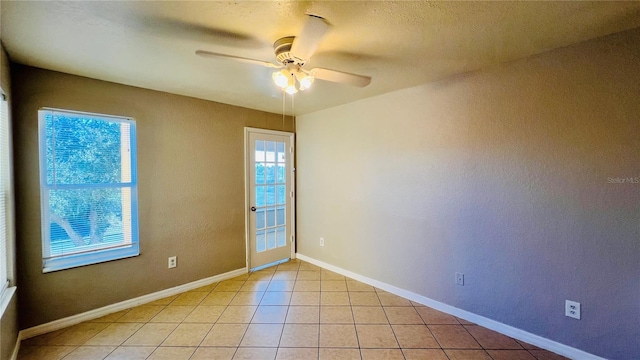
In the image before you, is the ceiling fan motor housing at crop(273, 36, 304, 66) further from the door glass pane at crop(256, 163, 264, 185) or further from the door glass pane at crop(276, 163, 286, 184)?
the door glass pane at crop(276, 163, 286, 184)

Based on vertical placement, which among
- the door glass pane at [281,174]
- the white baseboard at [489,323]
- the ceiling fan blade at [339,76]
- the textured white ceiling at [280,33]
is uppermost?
the textured white ceiling at [280,33]

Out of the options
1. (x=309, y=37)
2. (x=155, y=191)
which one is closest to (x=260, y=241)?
(x=155, y=191)

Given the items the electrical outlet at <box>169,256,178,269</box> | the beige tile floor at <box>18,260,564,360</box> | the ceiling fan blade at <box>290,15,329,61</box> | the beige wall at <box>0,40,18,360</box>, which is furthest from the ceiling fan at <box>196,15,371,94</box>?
the electrical outlet at <box>169,256,178,269</box>

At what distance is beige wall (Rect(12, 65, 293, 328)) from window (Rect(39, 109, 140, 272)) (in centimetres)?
6

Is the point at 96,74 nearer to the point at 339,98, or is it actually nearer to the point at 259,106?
the point at 259,106

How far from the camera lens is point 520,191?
2072 mm

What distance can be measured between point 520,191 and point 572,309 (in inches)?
35.3

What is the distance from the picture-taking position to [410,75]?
2395 mm

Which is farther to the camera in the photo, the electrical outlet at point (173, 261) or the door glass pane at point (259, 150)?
the door glass pane at point (259, 150)

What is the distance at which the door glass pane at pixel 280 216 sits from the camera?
396 cm

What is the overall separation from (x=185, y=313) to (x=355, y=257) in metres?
1.99

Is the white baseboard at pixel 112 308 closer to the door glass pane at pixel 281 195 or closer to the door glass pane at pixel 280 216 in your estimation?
the door glass pane at pixel 280 216

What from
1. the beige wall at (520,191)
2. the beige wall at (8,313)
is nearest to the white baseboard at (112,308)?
the beige wall at (8,313)

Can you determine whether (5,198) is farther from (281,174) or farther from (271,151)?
(281,174)
